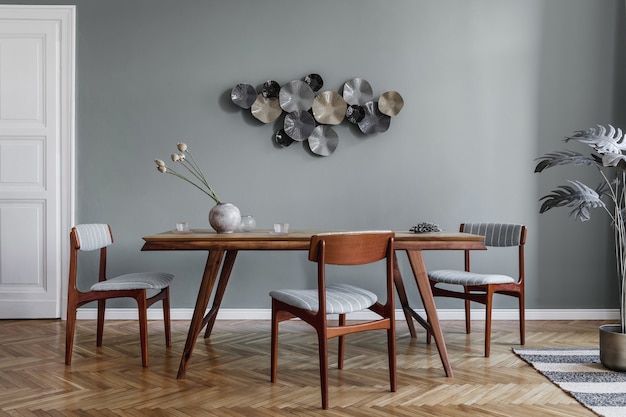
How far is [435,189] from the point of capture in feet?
15.0

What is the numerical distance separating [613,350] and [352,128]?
7.87 ft

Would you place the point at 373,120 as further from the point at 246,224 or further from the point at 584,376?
the point at 584,376

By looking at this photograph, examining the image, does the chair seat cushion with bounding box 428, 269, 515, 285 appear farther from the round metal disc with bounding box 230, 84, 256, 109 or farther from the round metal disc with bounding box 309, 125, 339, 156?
the round metal disc with bounding box 230, 84, 256, 109

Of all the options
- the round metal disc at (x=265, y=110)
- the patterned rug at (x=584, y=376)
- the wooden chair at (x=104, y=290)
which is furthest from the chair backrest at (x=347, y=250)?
the round metal disc at (x=265, y=110)

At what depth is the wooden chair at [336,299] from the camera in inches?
100

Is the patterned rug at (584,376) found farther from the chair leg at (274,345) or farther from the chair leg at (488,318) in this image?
the chair leg at (274,345)

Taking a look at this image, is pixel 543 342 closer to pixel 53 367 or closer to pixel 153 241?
pixel 153 241

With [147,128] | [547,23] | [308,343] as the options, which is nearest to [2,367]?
[308,343]

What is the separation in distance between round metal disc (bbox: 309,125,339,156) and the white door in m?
1.86

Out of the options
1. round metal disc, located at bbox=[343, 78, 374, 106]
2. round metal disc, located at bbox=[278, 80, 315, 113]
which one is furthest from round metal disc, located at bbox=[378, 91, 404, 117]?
round metal disc, located at bbox=[278, 80, 315, 113]

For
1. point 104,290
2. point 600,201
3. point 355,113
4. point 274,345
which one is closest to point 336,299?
point 274,345

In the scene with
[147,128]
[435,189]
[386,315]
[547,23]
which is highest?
[547,23]

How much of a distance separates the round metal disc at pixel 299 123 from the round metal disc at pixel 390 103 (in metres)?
0.55

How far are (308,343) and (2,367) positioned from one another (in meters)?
1.72
